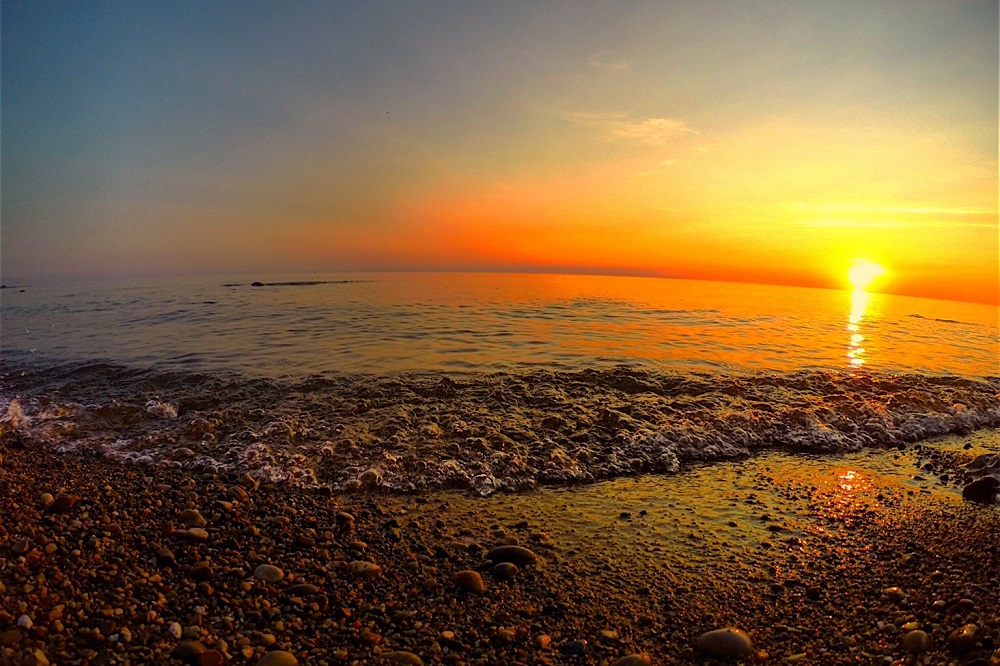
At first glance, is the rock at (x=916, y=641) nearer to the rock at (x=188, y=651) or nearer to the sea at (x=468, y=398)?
the sea at (x=468, y=398)

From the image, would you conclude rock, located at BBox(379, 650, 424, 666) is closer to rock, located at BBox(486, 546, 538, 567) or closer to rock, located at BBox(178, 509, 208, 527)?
rock, located at BBox(486, 546, 538, 567)

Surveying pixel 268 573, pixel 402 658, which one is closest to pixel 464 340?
pixel 268 573

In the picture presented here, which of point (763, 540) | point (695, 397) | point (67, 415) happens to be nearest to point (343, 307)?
point (67, 415)

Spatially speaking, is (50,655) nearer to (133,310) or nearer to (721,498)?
(721,498)

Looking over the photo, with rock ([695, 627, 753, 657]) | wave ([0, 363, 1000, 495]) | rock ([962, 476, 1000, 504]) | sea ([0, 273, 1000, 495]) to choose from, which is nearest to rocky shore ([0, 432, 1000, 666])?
rock ([695, 627, 753, 657])

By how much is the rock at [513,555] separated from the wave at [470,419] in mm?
1843

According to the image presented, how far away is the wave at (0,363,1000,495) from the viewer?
7230 millimetres

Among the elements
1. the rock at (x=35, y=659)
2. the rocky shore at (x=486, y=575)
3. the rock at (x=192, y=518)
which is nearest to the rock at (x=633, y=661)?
the rocky shore at (x=486, y=575)

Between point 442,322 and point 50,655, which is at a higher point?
point 442,322

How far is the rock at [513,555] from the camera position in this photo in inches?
182

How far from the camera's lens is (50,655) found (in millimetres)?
3131

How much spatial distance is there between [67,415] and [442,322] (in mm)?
13358

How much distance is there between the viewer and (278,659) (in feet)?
10.6

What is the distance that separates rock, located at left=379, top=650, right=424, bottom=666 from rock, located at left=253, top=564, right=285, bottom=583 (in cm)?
131
